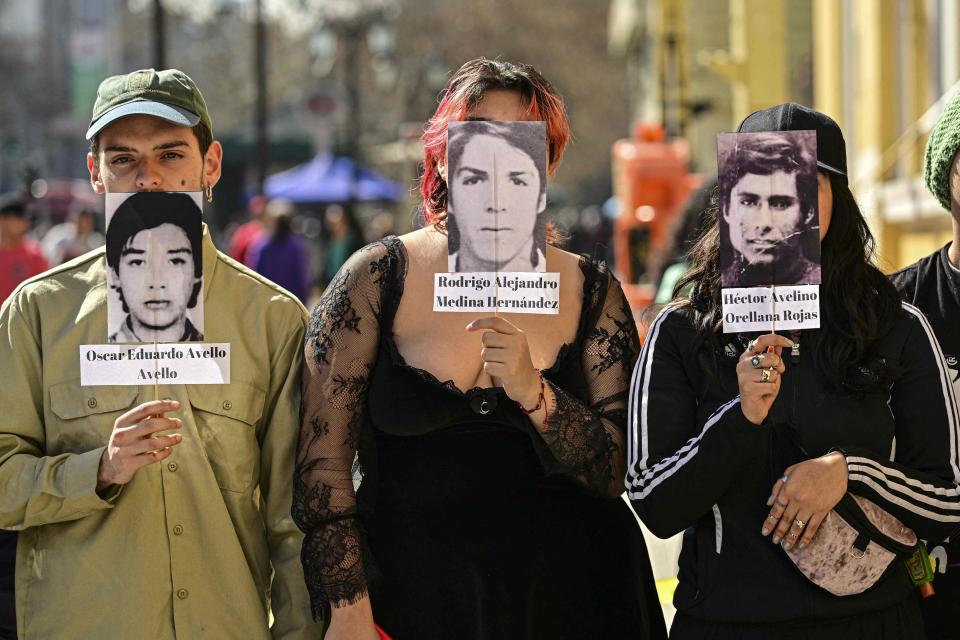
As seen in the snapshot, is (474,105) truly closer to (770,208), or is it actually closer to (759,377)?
(770,208)

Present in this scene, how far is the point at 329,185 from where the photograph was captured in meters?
27.9

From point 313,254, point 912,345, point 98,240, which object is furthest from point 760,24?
point 313,254

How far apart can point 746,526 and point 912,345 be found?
0.58 meters

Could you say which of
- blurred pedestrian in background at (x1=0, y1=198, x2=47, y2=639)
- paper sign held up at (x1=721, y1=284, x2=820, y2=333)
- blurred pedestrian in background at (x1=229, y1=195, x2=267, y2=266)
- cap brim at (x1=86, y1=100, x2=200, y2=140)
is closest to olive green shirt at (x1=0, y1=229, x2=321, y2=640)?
cap brim at (x1=86, y1=100, x2=200, y2=140)

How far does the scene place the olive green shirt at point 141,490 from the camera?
3.31 metres

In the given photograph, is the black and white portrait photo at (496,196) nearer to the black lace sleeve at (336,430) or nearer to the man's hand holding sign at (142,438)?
the black lace sleeve at (336,430)

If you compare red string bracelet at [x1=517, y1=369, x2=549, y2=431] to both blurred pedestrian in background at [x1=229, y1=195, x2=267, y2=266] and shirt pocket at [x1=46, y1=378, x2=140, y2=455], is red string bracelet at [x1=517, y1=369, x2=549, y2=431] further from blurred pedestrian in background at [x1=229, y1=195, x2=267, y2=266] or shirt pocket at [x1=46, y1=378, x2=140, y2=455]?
blurred pedestrian in background at [x1=229, y1=195, x2=267, y2=266]

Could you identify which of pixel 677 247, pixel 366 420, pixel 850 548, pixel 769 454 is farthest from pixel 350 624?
pixel 677 247

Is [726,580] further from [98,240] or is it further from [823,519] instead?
[98,240]

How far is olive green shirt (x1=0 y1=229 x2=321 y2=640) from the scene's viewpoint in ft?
10.8

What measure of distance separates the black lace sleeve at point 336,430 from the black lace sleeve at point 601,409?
1.54 ft

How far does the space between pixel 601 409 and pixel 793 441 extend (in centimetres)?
50

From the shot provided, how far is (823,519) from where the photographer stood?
10.4 feet

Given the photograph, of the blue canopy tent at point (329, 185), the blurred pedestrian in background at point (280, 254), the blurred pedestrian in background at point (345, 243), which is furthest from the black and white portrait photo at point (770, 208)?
the blue canopy tent at point (329, 185)
